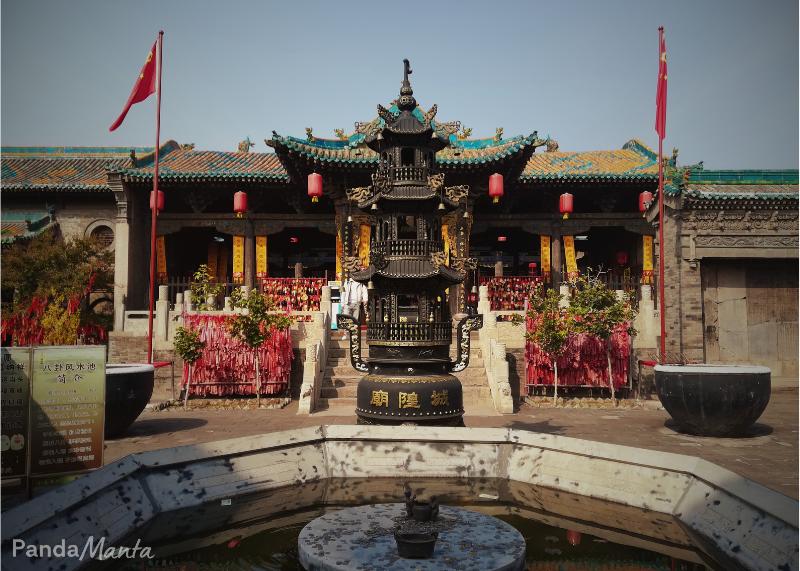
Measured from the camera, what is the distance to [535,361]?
14141 millimetres

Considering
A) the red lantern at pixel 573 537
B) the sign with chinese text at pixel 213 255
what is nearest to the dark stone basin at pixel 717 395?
the red lantern at pixel 573 537

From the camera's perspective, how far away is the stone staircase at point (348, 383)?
12.6 metres

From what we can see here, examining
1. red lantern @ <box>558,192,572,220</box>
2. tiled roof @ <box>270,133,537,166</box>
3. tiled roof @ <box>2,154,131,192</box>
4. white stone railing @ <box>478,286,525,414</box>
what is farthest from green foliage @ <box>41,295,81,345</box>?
red lantern @ <box>558,192,572,220</box>

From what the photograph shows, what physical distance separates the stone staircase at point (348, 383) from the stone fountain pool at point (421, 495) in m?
6.04

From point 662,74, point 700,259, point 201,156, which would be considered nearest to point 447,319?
point 662,74

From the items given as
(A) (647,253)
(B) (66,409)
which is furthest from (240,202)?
(B) (66,409)

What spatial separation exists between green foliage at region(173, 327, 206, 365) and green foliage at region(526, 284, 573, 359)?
758 cm

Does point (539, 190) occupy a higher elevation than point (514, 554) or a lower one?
higher

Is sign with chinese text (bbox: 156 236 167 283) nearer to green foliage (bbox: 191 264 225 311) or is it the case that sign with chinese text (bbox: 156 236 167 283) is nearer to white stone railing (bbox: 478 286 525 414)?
green foliage (bbox: 191 264 225 311)

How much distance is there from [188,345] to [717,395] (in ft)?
34.2

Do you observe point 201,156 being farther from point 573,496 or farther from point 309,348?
point 573,496

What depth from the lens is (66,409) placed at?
576cm

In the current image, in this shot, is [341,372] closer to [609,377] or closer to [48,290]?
[609,377]

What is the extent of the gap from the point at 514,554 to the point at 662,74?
13945mm
